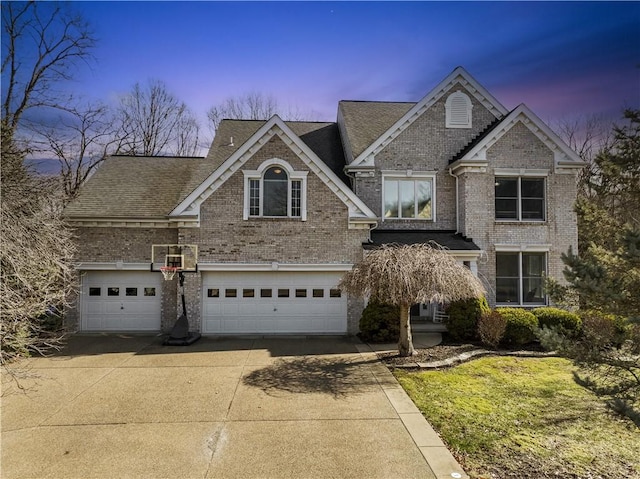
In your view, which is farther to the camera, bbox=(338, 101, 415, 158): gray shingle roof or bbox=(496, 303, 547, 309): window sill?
bbox=(338, 101, 415, 158): gray shingle roof

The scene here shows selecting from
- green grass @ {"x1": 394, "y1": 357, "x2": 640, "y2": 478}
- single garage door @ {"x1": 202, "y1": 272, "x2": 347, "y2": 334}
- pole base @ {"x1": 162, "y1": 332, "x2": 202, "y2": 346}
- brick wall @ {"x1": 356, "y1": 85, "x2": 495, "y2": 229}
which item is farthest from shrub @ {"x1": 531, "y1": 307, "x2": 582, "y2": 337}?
pole base @ {"x1": 162, "y1": 332, "x2": 202, "y2": 346}

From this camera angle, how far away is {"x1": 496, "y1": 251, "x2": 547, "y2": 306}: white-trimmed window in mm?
14375

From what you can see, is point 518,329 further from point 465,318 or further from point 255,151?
point 255,151

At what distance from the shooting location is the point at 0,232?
679 cm

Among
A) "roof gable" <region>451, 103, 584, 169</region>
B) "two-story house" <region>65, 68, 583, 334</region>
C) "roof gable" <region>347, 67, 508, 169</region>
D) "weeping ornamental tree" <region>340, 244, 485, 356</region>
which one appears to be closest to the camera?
"weeping ornamental tree" <region>340, 244, 485, 356</region>

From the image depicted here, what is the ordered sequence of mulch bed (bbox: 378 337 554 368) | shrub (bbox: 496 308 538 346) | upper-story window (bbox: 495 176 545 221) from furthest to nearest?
upper-story window (bbox: 495 176 545 221) → shrub (bbox: 496 308 538 346) → mulch bed (bbox: 378 337 554 368)

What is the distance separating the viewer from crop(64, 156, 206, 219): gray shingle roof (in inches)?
538

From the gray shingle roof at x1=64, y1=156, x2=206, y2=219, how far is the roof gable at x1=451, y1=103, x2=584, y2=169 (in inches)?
431

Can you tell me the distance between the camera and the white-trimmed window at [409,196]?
15.5 metres

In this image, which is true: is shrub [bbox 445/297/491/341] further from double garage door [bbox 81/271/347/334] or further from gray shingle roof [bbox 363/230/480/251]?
double garage door [bbox 81/271/347/334]

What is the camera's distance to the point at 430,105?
52.0 feet

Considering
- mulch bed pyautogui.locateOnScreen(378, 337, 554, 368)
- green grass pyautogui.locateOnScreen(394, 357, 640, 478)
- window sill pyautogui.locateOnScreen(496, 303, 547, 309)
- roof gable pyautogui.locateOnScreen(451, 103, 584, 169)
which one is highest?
roof gable pyautogui.locateOnScreen(451, 103, 584, 169)

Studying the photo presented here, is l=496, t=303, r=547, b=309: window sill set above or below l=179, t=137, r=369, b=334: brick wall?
below

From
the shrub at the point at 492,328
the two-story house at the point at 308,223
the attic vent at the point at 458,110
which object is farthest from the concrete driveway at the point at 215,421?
the attic vent at the point at 458,110
